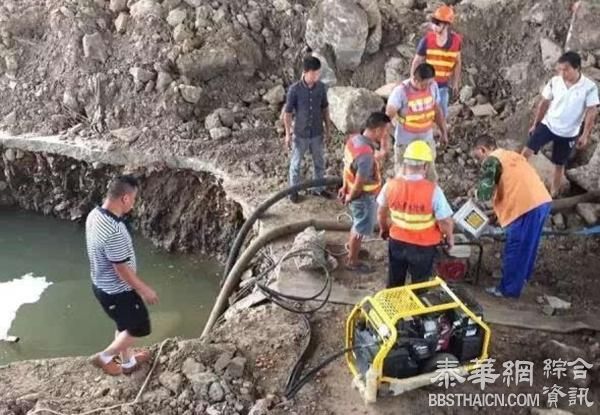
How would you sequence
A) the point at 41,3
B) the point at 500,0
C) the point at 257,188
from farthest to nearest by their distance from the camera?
the point at 41,3 → the point at 500,0 → the point at 257,188

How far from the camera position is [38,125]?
28.6 ft

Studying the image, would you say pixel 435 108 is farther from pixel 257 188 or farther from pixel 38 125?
pixel 38 125

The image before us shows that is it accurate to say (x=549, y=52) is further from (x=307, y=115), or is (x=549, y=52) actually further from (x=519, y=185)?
(x=519, y=185)

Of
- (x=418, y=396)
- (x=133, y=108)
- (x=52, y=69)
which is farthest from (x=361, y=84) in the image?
(x=418, y=396)

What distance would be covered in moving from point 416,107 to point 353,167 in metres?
1.08

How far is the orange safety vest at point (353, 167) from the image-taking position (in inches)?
207

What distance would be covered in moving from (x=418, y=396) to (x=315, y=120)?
305 centimetres

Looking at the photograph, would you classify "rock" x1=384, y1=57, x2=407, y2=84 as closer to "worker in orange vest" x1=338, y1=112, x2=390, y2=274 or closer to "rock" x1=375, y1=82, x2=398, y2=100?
"rock" x1=375, y1=82, x2=398, y2=100

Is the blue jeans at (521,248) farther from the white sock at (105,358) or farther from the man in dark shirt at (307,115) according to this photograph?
the white sock at (105,358)

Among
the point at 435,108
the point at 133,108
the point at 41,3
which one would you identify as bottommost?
the point at 133,108

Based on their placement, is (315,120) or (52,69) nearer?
(315,120)

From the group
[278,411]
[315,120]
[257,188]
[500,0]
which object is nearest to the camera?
[278,411]

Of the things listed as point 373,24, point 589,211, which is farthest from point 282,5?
point 589,211

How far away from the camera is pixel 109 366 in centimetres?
477
